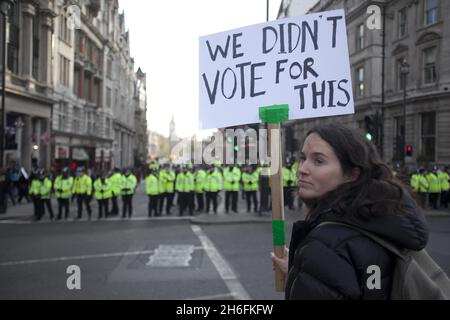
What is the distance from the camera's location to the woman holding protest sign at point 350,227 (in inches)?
55.6

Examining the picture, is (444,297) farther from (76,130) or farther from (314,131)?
(76,130)

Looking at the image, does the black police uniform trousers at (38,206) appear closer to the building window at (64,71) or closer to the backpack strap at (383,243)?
the building window at (64,71)

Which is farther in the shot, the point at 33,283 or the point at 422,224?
the point at 33,283

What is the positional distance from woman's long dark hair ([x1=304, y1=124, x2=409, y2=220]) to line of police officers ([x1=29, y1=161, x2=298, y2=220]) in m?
12.6

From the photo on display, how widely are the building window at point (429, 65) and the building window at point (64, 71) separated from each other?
16.8m

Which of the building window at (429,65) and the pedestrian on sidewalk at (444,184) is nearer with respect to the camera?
Result: the building window at (429,65)

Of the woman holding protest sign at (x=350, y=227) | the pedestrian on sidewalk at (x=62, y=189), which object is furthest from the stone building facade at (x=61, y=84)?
the woman holding protest sign at (x=350, y=227)

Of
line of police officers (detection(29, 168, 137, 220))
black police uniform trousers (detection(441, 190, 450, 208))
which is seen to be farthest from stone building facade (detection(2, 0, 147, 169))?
black police uniform trousers (detection(441, 190, 450, 208))

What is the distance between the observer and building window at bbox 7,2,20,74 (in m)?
17.8

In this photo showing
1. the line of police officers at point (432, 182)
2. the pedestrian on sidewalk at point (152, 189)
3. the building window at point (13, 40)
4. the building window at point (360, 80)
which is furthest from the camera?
the building window at point (13, 40)

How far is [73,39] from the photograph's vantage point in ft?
66.9

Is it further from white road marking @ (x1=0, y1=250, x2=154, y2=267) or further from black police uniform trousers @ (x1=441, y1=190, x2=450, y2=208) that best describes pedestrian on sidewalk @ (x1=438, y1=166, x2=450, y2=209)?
white road marking @ (x1=0, y1=250, x2=154, y2=267)
